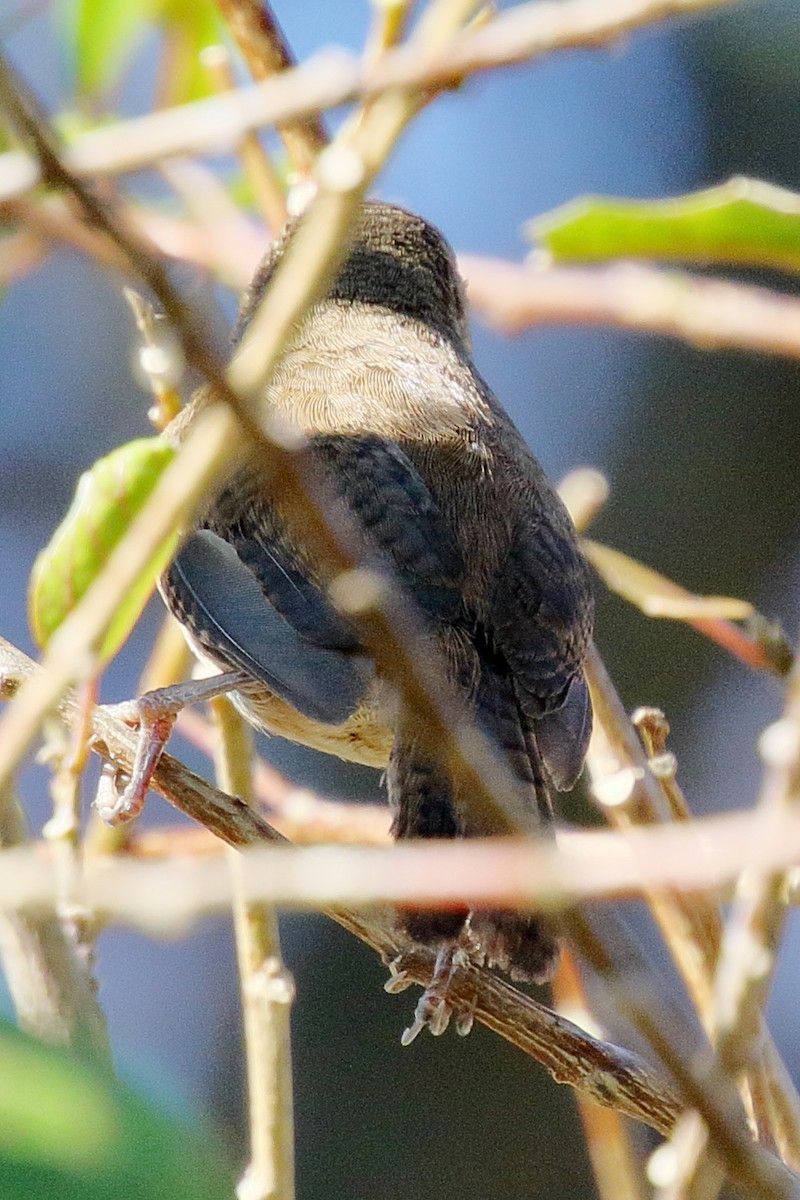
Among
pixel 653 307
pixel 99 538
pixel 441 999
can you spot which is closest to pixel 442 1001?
pixel 441 999

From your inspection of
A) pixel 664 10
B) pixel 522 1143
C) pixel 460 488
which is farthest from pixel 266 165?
pixel 522 1143

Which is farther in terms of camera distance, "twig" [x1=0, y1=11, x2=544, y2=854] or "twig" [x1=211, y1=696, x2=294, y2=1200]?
"twig" [x1=211, y1=696, x2=294, y2=1200]

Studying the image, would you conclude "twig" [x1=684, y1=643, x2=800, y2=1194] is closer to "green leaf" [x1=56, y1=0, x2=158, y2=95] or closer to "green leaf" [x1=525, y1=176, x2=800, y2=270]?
"green leaf" [x1=525, y1=176, x2=800, y2=270]

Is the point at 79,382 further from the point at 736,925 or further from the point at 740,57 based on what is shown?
the point at 736,925

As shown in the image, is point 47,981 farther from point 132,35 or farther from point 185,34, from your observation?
point 185,34

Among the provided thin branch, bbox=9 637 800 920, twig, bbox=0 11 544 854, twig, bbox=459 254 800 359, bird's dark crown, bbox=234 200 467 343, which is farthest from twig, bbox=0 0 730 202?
bird's dark crown, bbox=234 200 467 343

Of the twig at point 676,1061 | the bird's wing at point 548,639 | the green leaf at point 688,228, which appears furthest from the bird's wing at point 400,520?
the twig at point 676,1061

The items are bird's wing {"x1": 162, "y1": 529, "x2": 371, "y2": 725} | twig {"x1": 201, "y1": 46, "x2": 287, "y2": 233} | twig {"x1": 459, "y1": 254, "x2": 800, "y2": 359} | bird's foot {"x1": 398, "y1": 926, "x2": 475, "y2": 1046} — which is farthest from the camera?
twig {"x1": 201, "y1": 46, "x2": 287, "y2": 233}

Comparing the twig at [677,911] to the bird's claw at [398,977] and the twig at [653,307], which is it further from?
the twig at [653,307]
